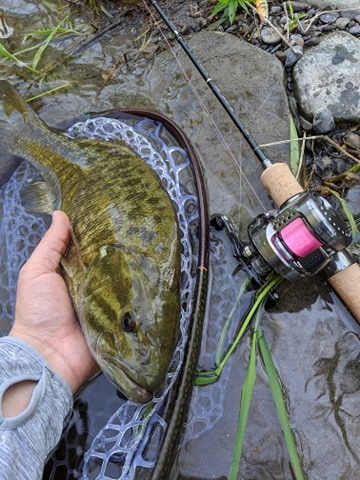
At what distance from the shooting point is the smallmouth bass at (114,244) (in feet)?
8.09

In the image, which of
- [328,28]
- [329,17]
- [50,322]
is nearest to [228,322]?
[50,322]

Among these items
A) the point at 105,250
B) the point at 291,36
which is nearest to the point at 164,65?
the point at 291,36

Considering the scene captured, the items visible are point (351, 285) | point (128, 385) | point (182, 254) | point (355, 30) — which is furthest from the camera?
point (355, 30)

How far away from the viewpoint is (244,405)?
2.68m

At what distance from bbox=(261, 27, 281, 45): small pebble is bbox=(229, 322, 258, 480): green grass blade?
2.30 metres

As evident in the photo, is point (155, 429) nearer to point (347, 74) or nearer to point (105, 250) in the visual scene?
point (105, 250)

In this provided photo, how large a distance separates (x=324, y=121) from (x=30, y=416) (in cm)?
259

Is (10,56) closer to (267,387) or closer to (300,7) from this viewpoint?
(300,7)

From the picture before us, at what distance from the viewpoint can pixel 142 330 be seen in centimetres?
247

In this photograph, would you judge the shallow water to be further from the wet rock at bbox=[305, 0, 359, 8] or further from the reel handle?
the wet rock at bbox=[305, 0, 359, 8]

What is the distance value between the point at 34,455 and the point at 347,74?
10.2 feet

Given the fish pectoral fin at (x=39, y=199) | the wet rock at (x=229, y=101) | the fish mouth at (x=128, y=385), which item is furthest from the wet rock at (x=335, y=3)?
the fish mouth at (x=128, y=385)

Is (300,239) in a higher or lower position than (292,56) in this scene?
lower

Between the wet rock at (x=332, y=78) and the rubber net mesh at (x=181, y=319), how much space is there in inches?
39.6
